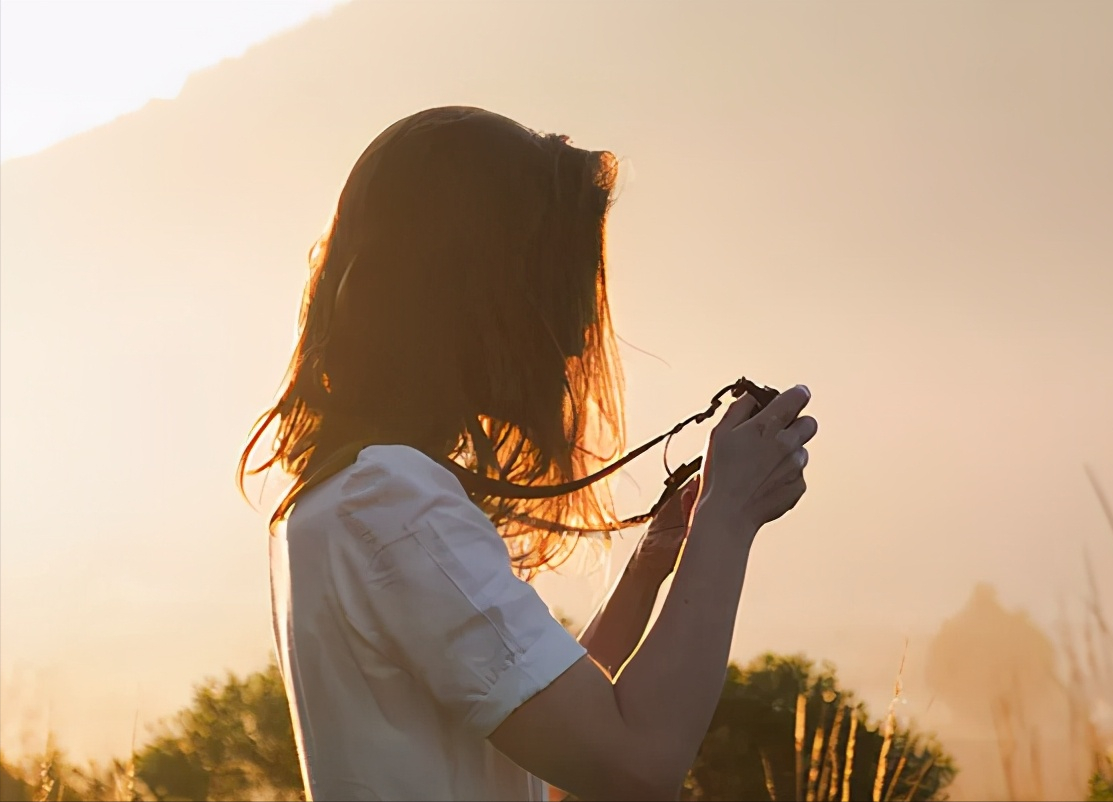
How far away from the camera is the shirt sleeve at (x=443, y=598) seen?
1251 mm

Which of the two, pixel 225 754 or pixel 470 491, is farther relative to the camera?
pixel 225 754

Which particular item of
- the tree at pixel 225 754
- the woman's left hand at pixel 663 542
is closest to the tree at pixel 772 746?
the tree at pixel 225 754

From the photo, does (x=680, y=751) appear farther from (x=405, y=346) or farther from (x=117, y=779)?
(x=117, y=779)

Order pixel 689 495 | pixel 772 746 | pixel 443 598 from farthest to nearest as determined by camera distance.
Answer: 1. pixel 772 746
2. pixel 689 495
3. pixel 443 598

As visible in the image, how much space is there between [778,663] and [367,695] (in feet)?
45.5

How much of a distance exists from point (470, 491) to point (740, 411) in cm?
36

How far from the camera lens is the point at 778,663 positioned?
14594 mm

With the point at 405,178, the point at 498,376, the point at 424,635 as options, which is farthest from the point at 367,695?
the point at 405,178

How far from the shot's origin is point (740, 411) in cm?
155

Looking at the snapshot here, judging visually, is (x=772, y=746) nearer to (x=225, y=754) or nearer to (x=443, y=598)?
(x=225, y=754)

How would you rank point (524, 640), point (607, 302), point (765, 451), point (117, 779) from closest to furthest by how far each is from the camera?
point (524, 640) → point (765, 451) → point (607, 302) → point (117, 779)

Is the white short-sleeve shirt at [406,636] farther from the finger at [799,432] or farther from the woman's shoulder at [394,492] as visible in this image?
the finger at [799,432]

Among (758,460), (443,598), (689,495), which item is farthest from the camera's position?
(689,495)

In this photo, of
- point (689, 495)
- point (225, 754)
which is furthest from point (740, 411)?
point (225, 754)
